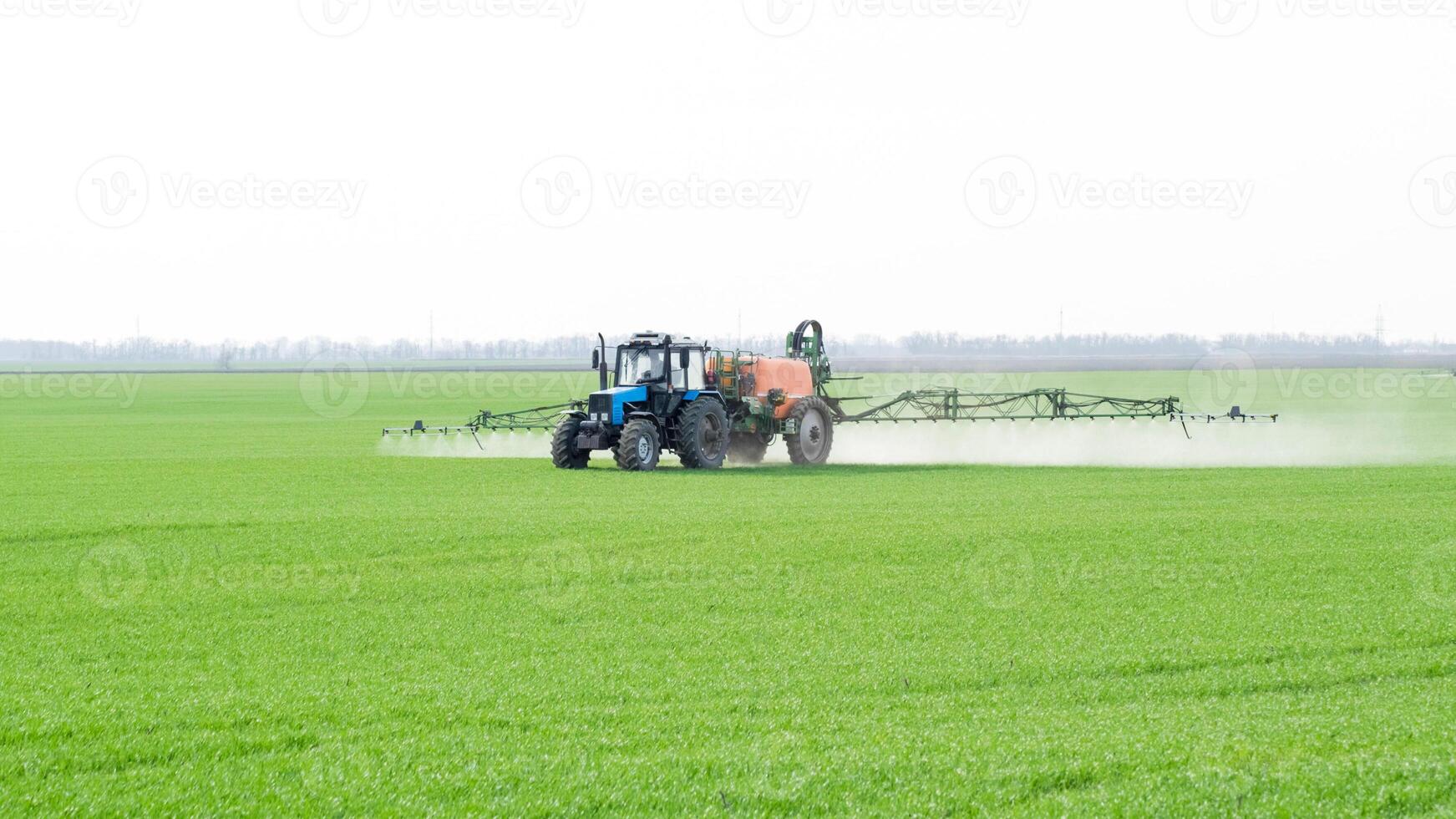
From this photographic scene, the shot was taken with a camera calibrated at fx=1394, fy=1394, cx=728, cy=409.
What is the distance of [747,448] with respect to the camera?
30656 millimetres

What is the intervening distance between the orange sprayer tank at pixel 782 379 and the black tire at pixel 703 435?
1.55 meters

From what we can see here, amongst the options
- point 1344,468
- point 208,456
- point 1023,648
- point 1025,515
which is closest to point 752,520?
point 1025,515

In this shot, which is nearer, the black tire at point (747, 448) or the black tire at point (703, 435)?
the black tire at point (703, 435)

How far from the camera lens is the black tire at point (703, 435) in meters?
27.1

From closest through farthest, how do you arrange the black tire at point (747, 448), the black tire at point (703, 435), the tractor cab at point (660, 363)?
the black tire at point (703, 435), the tractor cab at point (660, 363), the black tire at point (747, 448)

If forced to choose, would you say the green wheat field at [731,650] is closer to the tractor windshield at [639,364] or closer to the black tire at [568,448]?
the black tire at [568,448]

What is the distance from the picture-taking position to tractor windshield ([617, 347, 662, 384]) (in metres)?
27.7

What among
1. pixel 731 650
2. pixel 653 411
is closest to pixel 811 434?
pixel 653 411

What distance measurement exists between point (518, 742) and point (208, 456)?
2762 centimetres

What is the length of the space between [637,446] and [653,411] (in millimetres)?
A: 1333

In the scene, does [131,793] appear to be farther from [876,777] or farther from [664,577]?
[664,577]

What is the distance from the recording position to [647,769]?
7.42 metres

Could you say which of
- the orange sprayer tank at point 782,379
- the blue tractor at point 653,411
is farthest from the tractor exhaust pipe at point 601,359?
the orange sprayer tank at point 782,379

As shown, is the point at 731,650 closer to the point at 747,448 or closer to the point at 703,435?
the point at 703,435
